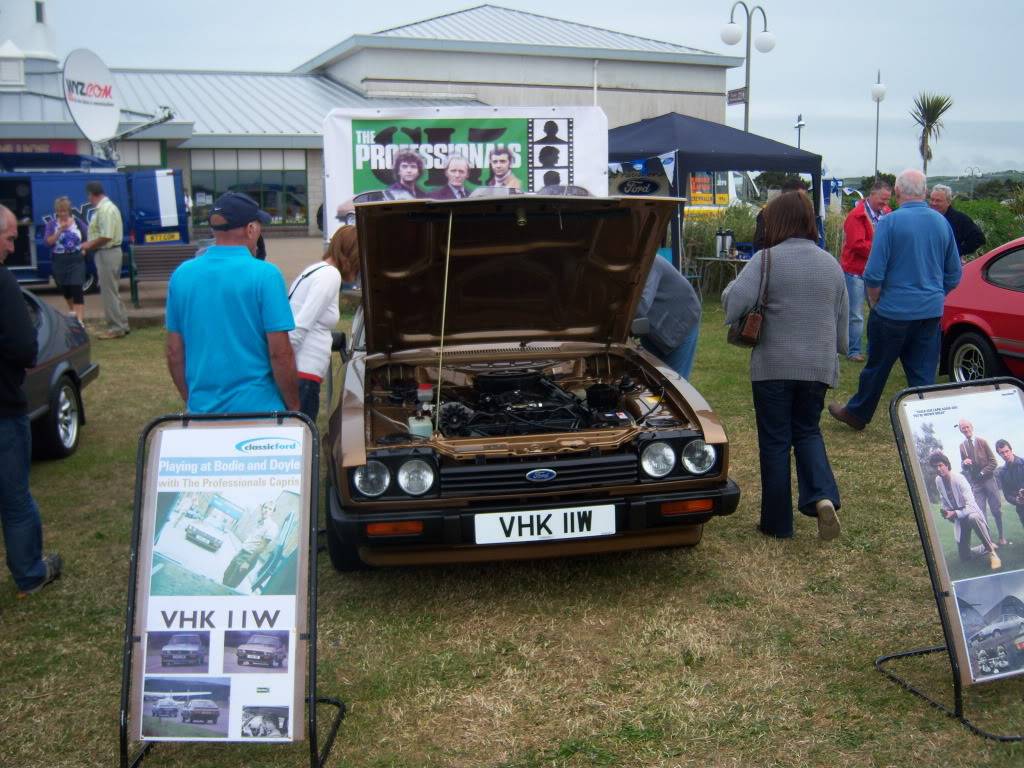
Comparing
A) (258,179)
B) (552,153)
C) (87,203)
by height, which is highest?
(258,179)

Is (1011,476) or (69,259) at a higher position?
(69,259)

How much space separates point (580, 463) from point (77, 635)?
7.38 ft

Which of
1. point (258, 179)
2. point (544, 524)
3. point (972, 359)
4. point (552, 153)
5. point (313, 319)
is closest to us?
point (544, 524)

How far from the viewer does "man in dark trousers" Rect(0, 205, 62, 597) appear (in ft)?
13.7

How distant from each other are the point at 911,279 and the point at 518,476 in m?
3.85

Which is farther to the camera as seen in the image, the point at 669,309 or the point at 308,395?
the point at 669,309

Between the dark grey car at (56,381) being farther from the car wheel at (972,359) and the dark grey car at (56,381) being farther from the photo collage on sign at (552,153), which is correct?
the car wheel at (972,359)

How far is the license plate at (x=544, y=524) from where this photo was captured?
13.3ft

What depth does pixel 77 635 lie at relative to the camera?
13.6ft

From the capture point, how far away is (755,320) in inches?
193

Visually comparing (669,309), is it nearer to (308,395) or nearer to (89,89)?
(308,395)

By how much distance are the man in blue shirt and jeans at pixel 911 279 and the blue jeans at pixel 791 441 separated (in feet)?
6.54

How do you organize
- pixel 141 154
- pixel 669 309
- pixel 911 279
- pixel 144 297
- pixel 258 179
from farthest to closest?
pixel 258 179 → pixel 141 154 → pixel 144 297 → pixel 911 279 → pixel 669 309

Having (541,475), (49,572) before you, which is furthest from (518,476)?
(49,572)
